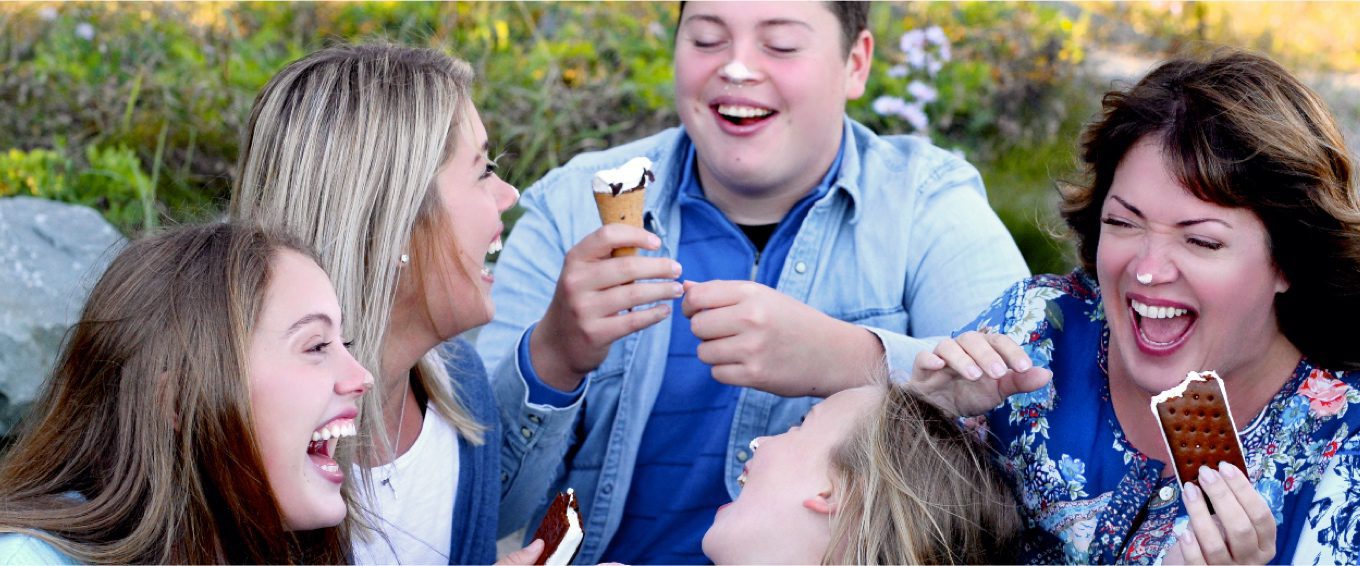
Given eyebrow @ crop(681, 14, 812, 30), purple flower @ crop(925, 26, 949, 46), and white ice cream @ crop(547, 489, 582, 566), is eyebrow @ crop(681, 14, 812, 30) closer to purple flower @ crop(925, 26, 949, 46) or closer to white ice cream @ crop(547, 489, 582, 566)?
white ice cream @ crop(547, 489, 582, 566)

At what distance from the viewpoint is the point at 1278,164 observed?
2512 millimetres

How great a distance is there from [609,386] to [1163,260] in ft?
5.25

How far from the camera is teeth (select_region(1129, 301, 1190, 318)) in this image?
264 cm

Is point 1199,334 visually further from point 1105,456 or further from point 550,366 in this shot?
point 550,366

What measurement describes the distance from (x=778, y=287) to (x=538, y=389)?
2.44ft

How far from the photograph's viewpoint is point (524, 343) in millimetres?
3375

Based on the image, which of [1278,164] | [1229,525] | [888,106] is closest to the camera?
[1229,525]

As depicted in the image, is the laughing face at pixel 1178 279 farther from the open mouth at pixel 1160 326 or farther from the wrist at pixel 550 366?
the wrist at pixel 550 366

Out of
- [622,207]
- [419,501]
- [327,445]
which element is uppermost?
[622,207]

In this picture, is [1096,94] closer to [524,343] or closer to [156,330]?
[524,343]

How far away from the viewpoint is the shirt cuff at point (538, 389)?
3.33 metres

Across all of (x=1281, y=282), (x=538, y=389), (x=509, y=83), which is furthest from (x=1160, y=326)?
(x=509, y=83)

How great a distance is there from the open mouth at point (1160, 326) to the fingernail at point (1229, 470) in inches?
15.9

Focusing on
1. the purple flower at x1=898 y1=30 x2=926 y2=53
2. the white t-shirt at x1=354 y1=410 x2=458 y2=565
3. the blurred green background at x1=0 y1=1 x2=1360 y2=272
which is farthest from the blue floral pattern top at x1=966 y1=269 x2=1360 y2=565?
the purple flower at x1=898 y1=30 x2=926 y2=53
